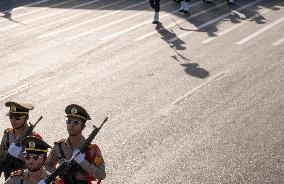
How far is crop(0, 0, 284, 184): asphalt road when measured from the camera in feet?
31.0

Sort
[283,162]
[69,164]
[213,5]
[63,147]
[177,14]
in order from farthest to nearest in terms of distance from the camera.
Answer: [213,5] → [177,14] → [283,162] → [63,147] → [69,164]

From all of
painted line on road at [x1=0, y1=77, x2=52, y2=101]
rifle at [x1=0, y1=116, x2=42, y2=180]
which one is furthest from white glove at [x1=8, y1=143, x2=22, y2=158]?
painted line on road at [x1=0, y1=77, x2=52, y2=101]

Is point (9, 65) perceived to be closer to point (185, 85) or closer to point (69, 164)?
Result: point (185, 85)

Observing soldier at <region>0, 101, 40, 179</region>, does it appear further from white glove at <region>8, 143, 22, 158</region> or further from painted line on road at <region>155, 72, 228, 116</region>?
painted line on road at <region>155, 72, 228, 116</region>

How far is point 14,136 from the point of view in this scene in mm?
6500

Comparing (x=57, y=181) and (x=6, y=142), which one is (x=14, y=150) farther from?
(x=57, y=181)

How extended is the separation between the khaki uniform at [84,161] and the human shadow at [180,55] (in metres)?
8.29

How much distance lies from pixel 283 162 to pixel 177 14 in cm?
1313

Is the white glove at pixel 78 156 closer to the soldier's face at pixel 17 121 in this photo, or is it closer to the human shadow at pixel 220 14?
the soldier's face at pixel 17 121

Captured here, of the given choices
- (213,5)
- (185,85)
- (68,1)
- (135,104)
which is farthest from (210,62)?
(68,1)

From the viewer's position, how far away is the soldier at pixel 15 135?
6.22m

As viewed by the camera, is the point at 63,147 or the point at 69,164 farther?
the point at 63,147

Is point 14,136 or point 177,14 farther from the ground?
point 14,136

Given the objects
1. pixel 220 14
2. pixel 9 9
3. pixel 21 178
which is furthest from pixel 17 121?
pixel 9 9
